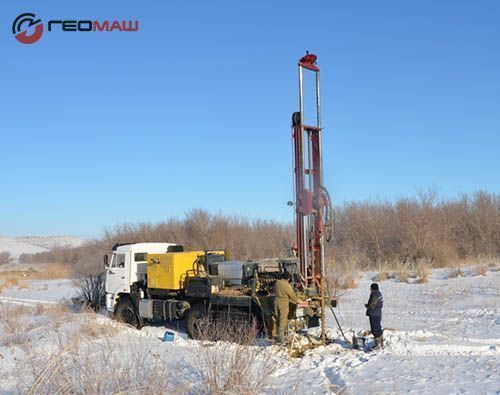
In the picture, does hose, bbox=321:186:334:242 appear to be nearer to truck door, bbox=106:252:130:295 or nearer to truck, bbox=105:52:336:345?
truck, bbox=105:52:336:345

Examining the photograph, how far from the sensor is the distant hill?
122875mm

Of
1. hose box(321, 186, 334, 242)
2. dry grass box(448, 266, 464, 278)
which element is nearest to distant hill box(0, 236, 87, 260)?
dry grass box(448, 266, 464, 278)

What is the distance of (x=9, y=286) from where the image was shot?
37344 millimetres

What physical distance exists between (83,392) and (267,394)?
2.33m

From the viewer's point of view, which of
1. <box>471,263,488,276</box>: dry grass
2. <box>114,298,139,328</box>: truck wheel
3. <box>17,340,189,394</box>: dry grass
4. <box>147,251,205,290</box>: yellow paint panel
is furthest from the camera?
<box>471,263,488,276</box>: dry grass

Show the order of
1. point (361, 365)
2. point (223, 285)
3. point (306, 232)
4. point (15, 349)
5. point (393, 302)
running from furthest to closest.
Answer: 1. point (393, 302)
2. point (223, 285)
3. point (306, 232)
4. point (15, 349)
5. point (361, 365)

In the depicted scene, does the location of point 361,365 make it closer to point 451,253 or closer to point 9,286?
point 451,253

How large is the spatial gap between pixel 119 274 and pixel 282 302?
22.2ft

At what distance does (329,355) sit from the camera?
10.6 meters

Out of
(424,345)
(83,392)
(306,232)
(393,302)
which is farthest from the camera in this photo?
(393,302)

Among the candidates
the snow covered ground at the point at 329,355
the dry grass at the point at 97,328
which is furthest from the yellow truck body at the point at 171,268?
the dry grass at the point at 97,328

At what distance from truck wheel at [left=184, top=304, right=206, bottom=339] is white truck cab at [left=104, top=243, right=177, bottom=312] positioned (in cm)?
276

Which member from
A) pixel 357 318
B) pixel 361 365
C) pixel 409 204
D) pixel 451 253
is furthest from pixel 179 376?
pixel 409 204

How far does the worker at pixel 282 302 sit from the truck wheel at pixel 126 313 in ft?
19.1
